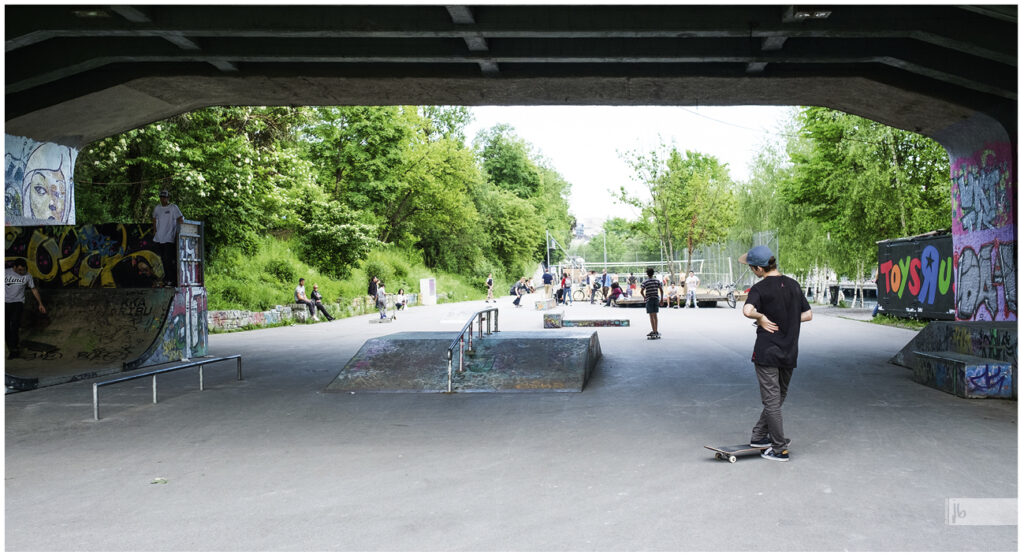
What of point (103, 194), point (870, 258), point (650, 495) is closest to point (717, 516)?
point (650, 495)

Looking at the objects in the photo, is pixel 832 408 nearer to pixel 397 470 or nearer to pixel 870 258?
pixel 397 470

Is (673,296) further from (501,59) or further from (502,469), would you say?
(502,469)

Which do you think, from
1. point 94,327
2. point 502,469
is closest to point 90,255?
point 94,327

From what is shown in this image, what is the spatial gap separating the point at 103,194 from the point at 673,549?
2202 cm

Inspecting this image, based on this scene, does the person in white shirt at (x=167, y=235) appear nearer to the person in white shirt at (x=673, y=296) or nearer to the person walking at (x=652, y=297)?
the person walking at (x=652, y=297)

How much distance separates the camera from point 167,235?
1405 cm

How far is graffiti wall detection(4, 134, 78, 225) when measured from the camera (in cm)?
1344

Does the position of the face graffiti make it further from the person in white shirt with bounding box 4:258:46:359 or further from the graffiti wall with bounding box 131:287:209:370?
the graffiti wall with bounding box 131:287:209:370

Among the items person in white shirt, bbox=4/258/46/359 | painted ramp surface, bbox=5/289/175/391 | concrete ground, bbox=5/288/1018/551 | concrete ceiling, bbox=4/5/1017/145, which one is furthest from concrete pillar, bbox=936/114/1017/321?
person in white shirt, bbox=4/258/46/359

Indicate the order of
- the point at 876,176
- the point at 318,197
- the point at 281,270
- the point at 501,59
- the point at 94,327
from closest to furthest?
the point at 501,59
the point at 94,327
the point at 876,176
the point at 281,270
the point at 318,197

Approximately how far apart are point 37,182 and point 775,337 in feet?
44.7

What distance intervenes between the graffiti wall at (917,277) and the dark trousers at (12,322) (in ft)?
66.0

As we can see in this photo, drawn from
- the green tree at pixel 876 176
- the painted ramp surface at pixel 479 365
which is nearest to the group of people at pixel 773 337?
the painted ramp surface at pixel 479 365

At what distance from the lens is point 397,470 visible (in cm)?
609
